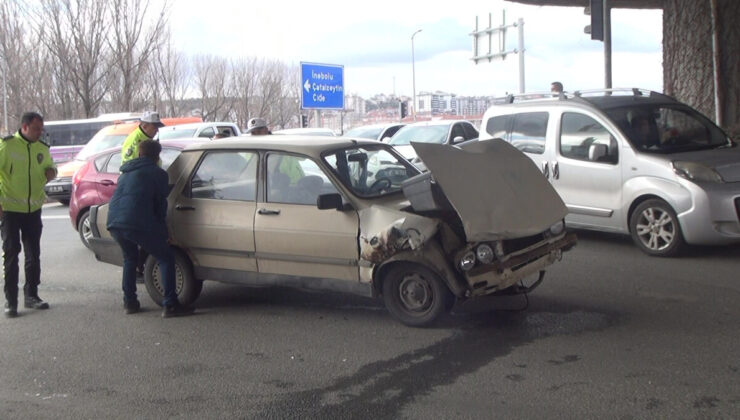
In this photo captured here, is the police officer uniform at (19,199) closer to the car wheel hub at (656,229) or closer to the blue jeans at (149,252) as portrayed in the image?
the blue jeans at (149,252)

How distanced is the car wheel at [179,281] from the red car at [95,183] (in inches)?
122

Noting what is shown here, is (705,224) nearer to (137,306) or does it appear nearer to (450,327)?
(450,327)

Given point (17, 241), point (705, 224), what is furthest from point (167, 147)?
point (705, 224)

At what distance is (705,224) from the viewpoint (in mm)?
7820

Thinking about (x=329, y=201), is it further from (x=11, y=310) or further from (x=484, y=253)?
(x=11, y=310)

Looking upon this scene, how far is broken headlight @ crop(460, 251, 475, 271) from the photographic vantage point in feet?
18.2

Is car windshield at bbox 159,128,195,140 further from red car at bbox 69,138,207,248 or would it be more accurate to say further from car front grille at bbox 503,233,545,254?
car front grille at bbox 503,233,545,254

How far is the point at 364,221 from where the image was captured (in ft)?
19.4

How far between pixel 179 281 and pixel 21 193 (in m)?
1.68

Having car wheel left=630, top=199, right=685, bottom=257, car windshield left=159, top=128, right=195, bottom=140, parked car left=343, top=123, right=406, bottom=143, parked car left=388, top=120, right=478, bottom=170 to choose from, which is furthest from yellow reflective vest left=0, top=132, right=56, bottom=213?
parked car left=343, top=123, right=406, bottom=143

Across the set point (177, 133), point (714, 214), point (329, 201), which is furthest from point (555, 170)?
point (177, 133)

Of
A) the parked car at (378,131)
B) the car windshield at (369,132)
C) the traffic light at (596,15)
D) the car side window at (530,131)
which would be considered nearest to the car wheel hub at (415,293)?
the car side window at (530,131)

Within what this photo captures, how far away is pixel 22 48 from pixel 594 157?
35.7 metres

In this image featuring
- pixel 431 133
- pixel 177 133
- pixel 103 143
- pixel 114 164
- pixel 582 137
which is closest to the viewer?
pixel 582 137
